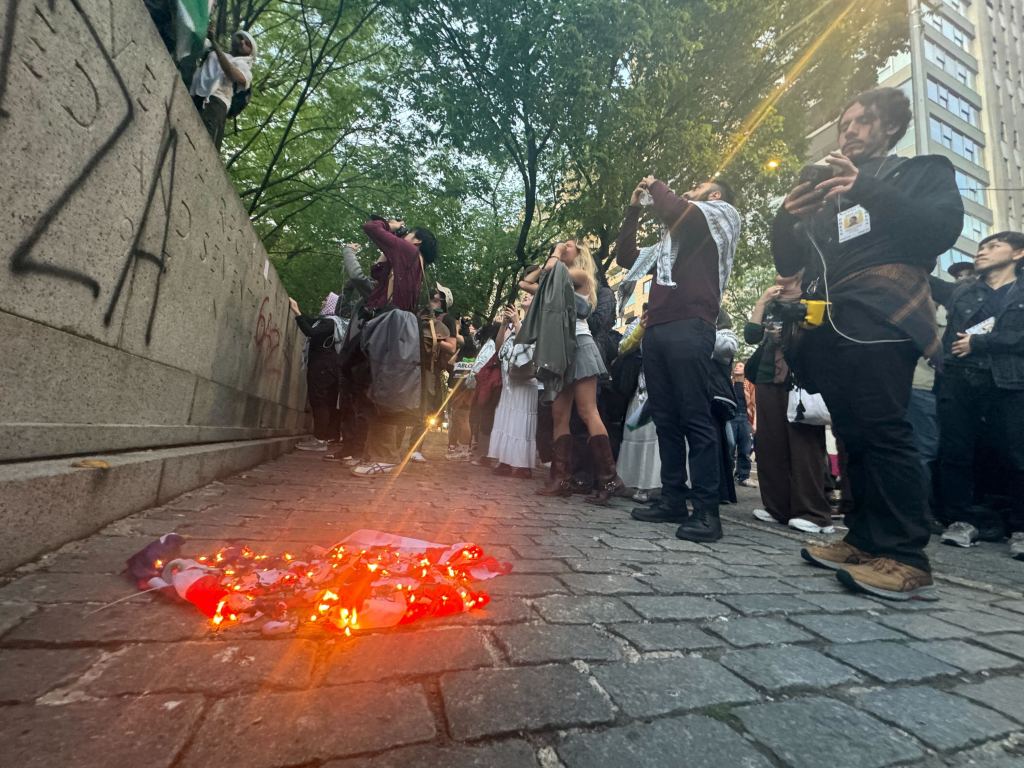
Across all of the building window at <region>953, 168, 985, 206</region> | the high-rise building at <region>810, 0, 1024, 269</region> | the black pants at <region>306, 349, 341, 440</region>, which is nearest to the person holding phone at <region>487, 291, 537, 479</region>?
the black pants at <region>306, 349, 341, 440</region>

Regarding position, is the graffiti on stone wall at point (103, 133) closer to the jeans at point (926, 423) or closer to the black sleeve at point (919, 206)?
the black sleeve at point (919, 206)

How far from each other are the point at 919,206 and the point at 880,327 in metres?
0.56

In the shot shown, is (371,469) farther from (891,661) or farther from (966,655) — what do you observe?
(966,655)

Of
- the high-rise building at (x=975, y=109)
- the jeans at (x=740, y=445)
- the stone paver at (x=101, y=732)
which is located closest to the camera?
the stone paver at (x=101, y=732)

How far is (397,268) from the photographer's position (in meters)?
5.11

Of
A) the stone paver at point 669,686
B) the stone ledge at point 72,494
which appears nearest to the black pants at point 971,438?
the stone paver at point 669,686

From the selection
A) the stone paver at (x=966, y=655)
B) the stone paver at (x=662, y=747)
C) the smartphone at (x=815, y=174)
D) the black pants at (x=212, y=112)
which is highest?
the black pants at (x=212, y=112)

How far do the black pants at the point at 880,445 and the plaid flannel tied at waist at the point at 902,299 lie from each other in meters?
0.07

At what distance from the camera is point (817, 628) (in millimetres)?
1766

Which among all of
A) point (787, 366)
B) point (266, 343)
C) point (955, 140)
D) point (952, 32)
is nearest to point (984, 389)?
point (787, 366)

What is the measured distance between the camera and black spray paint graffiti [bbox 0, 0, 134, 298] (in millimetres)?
1617

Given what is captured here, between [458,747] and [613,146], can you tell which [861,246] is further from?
[613,146]

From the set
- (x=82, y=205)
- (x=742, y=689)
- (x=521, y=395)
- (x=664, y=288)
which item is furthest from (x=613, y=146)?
(x=742, y=689)

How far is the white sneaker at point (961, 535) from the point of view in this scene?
3840 mm
